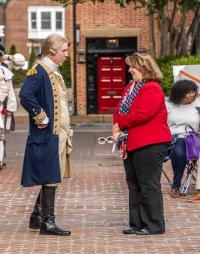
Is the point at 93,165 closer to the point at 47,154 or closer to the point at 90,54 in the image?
the point at 47,154

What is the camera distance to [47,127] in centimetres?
934

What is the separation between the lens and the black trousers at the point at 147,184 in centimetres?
945

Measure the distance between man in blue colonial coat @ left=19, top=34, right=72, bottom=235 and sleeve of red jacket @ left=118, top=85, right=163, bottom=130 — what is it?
0.63 m

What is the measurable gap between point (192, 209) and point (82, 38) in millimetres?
21828

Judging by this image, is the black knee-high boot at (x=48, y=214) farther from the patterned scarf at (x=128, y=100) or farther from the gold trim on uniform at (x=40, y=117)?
the patterned scarf at (x=128, y=100)

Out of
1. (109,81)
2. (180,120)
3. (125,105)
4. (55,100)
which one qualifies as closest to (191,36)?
(109,81)

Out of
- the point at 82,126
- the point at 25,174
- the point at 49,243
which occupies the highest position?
the point at 25,174

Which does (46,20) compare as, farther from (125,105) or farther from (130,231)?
(130,231)

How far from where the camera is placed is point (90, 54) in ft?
108

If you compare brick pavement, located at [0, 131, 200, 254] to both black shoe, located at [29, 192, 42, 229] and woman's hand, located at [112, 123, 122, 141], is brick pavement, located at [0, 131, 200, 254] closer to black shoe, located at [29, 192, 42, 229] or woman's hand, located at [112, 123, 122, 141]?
black shoe, located at [29, 192, 42, 229]

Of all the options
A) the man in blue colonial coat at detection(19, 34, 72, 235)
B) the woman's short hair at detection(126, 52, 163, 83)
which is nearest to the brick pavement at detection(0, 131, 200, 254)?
the man in blue colonial coat at detection(19, 34, 72, 235)

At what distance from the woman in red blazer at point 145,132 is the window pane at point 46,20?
164ft

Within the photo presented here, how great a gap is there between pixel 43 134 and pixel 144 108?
1.03 m

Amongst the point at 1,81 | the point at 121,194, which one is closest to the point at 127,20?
the point at 1,81
